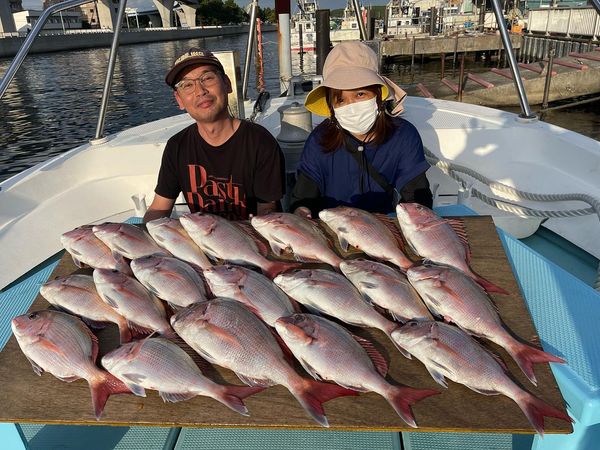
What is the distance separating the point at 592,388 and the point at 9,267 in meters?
3.74

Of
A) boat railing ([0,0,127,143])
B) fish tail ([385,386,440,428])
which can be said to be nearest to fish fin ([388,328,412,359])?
fish tail ([385,386,440,428])

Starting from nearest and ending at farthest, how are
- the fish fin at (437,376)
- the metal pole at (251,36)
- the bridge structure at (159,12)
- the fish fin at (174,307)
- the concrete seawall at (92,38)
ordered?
1. the fish fin at (437,376)
2. the fish fin at (174,307)
3. the metal pole at (251,36)
4. the concrete seawall at (92,38)
5. the bridge structure at (159,12)

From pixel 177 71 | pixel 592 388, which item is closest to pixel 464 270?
pixel 592 388

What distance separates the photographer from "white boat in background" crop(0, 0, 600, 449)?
353cm

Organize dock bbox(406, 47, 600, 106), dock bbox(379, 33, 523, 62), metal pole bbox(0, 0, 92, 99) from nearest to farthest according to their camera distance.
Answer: metal pole bbox(0, 0, 92, 99) → dock bbox(406, 47, 600, 106) → dock bbox(379, 33, 523, 62)

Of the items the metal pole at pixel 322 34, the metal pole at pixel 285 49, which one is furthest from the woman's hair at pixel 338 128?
the metal pole at pixel 322 34

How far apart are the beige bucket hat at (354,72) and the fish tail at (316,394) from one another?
1.76 m

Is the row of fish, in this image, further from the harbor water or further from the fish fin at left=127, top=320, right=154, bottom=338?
the harbor water

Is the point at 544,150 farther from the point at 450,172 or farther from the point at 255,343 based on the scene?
the point at 255,343

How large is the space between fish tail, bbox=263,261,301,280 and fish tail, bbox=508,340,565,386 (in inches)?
35.7

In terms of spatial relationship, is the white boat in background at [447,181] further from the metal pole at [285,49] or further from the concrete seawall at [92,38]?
the concrete seawall at [92,38]

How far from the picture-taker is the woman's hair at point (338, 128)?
2707 millimetres

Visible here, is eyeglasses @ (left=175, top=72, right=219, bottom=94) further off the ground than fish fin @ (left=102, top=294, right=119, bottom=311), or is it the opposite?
eyeglasses @ (left=175, top=72, right=219, bottom=94)

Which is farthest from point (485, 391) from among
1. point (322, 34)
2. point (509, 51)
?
point (322, 34)
